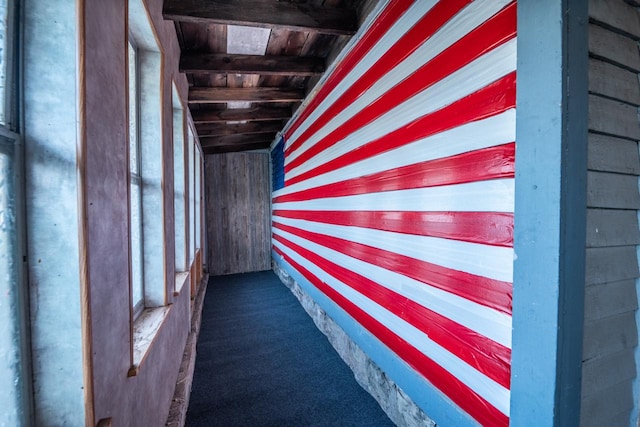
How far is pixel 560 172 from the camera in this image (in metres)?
0.91

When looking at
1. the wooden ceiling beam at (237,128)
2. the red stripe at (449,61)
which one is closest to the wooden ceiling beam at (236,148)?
the wooden ceiling beam at (237,128)

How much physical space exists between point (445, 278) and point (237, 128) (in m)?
4.32

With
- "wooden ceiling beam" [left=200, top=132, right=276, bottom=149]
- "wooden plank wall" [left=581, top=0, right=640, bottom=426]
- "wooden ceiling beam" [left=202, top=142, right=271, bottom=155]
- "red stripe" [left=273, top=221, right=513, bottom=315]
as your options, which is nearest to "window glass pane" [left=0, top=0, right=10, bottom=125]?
"red stripe" [left=273, top=221, right=513, bottom=315]

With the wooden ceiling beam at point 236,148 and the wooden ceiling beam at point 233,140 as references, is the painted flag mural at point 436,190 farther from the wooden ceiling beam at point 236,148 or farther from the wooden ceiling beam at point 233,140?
the wooden ceiling beam at point 236,148

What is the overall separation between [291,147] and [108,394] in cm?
395

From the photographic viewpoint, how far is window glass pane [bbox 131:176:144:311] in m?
1.65

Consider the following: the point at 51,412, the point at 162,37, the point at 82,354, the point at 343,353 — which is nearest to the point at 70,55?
the point at 82,354

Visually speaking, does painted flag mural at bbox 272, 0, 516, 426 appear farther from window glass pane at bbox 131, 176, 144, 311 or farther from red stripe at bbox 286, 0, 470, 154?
window glass pane at bbox 131, 176, 144, 311

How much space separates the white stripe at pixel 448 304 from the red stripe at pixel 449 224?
28cm

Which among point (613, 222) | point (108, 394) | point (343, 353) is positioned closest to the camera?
point (108, 394)

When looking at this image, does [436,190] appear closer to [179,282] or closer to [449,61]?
[449,61]

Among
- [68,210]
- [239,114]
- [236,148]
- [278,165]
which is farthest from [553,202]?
[236,148]

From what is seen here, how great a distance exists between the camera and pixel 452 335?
4.41 feet

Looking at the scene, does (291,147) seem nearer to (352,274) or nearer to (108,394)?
(352,274)
